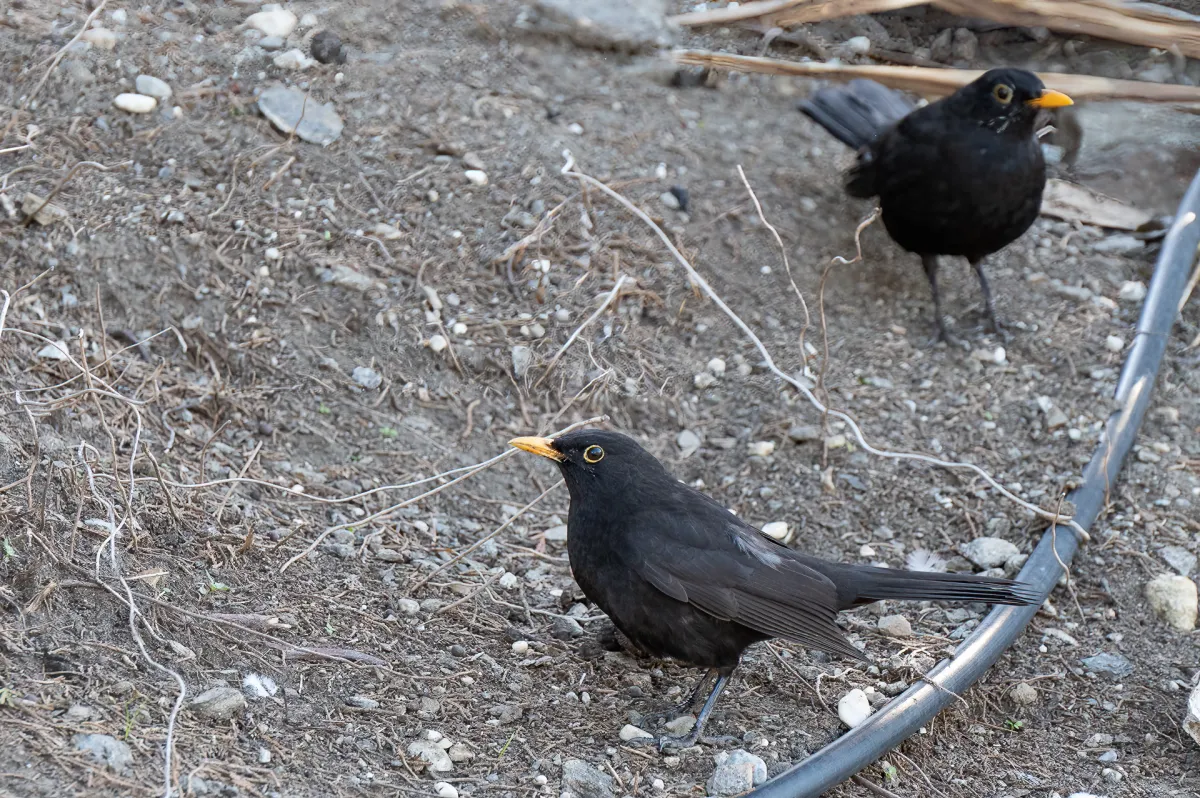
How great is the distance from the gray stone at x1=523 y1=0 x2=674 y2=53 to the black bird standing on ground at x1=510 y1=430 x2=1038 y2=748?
152 inches

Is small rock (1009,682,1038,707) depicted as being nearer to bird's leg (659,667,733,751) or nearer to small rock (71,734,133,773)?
bird's leg (659,667,733,751)

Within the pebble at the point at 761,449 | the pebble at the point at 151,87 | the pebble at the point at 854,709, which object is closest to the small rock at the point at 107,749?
the pebble at the point at 854,709

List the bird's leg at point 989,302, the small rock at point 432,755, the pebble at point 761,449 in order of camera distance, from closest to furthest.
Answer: the small rock at point 432,755, the pebble at point 761,449, the bird's leg at point 989,302

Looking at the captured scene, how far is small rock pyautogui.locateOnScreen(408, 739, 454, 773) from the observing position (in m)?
3.15

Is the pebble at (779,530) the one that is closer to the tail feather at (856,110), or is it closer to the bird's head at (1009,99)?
the bird's head at (1009,99)

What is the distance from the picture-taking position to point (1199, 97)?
521 centimetres

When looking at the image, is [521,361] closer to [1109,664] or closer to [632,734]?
[632,734]

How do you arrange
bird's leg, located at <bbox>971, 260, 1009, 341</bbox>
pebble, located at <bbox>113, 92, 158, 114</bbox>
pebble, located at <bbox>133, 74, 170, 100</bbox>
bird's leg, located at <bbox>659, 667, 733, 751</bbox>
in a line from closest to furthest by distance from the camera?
bird's leg, located at <bbox>659, 667, 733, 751</bbox> < pebble, located at <bbox>113, 92, 158, 114</bbox> < pebble, located at <bbox>133, 74, 170, 100</bbox> < bird's leg, located at <bbox>971, 260, 1009, 341</bbox>

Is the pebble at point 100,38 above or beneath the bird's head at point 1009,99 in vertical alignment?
beneath

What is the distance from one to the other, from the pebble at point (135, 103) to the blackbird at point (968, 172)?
3.54 metres

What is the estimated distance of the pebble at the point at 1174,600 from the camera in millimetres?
4125

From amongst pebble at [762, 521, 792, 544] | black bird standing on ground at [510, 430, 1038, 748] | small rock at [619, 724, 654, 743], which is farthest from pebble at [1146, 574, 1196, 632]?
small rock at [619, 724, 654, 743]

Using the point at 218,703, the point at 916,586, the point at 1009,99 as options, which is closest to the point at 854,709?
the point at 916,586

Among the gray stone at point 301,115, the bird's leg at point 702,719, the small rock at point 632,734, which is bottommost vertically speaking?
the small rock at point 632,734
